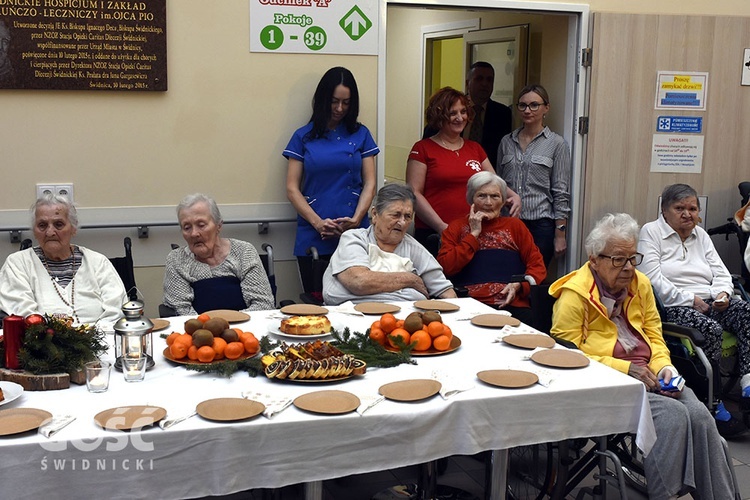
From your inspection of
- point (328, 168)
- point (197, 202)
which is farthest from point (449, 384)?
point (328, 168)

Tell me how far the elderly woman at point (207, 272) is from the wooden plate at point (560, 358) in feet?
4.70

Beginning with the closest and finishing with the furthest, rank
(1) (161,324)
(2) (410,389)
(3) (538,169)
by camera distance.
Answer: (2) (410,389), (1) (161,324), (3) (538,169)

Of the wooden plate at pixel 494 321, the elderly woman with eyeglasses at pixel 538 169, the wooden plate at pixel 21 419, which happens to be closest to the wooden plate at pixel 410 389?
the wooden plate at pixel 494 321

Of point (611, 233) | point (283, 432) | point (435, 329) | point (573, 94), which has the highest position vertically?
point (573, 94)

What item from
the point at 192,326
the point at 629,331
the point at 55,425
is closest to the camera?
the point at 55,425

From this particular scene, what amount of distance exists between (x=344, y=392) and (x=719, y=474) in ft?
4.34

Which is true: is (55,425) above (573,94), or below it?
below

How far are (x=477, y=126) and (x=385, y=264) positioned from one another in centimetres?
231

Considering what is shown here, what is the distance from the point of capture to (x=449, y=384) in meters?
2.47

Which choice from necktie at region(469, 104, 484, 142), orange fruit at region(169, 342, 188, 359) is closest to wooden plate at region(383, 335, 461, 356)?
orange fruit at region(169, 342, 188, 359)

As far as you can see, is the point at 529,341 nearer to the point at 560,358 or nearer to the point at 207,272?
the point at 560,358

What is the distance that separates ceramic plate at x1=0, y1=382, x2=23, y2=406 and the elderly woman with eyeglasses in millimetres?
3364

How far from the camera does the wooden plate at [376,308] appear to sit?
334 centimetres

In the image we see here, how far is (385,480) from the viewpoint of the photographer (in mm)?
3562
